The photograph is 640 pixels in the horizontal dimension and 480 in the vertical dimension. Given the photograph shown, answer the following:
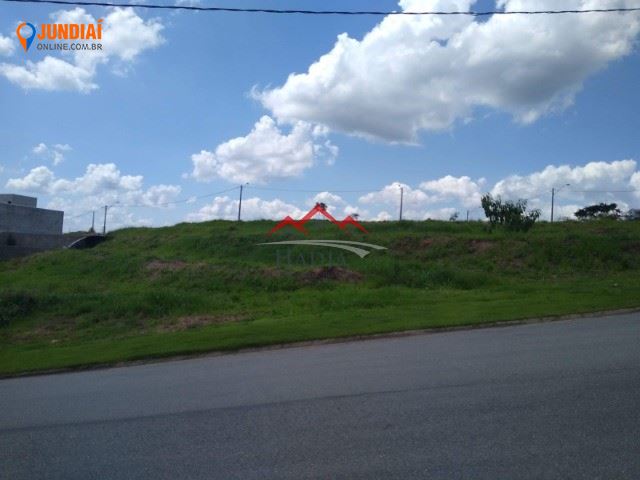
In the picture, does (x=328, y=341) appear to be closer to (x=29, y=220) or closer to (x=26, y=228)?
(x=26, y=228)

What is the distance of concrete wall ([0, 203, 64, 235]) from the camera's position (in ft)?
172

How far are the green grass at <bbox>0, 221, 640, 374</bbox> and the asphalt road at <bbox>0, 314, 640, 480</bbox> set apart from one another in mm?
3406

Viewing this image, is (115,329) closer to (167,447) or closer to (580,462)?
(167,447)

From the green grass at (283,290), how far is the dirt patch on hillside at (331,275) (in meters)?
0.13

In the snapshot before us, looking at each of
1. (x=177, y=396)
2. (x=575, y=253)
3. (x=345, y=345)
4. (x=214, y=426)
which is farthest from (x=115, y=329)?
(x=575, y=253)

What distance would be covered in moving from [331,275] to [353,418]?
17.7 metres

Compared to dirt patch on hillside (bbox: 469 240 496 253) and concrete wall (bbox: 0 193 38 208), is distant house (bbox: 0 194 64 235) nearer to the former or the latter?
concrete wall (bbox: 0 193 38 208)

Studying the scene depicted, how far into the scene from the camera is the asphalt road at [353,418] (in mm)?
5180

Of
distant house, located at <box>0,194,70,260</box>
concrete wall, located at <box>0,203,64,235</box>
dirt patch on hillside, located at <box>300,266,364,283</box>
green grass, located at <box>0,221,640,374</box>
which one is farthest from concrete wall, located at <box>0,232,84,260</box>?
dirt patch on hillside, located at <box>300,266,364,283</box>

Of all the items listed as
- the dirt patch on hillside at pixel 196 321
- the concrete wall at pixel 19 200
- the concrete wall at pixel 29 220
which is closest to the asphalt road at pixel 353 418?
the dirt patch on hillside at pixel 196 321

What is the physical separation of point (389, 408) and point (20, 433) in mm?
4382

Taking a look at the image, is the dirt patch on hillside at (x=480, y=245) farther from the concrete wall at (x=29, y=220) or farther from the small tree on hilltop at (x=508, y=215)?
the concrete wall at (x=29, y=220)

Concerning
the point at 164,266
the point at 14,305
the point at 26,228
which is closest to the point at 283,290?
the point at 164,266

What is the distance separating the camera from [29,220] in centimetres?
5584
